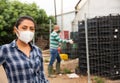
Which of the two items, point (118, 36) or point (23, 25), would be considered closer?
point (23, 25)

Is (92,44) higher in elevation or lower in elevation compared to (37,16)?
lower

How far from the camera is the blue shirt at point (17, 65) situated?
344 centimetres

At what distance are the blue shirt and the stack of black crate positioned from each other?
7.30m

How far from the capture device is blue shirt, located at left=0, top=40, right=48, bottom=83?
3.44 meters

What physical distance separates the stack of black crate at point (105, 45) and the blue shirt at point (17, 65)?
7303 mm

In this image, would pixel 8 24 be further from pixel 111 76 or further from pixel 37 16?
pixel 111 76

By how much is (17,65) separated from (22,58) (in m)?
0.10

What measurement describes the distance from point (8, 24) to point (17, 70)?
17160 millimetres

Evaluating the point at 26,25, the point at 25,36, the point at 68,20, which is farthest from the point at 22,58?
the point at 68,20

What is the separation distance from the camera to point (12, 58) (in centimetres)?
346

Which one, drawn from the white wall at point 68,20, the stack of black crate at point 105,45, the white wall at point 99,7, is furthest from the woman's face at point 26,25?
the white wall at point 68,20

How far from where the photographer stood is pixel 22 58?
3.49 metres

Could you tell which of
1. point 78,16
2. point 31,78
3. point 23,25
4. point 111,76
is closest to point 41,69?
point 31,78

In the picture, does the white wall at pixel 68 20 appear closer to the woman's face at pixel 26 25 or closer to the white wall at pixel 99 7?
the white wall at pixel 99 7
